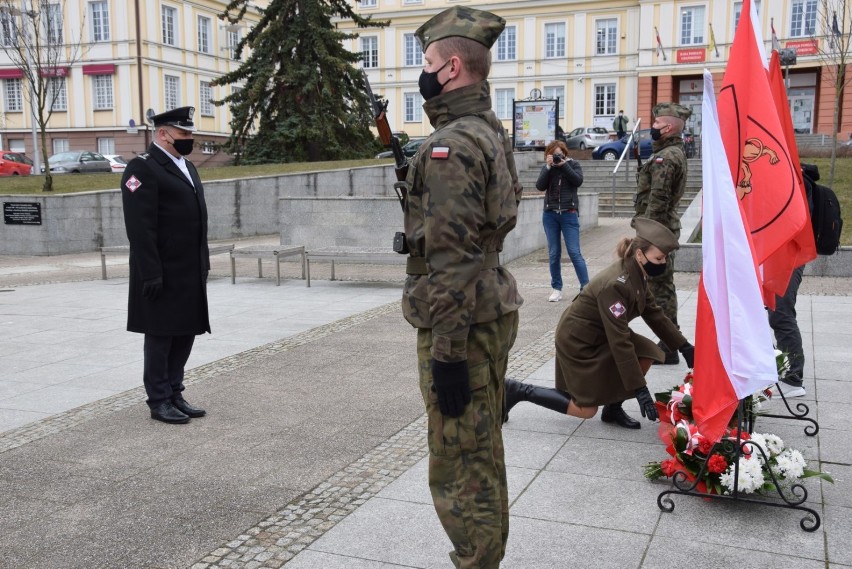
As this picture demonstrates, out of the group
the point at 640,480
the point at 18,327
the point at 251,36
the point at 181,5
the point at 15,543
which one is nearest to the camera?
the point at 15,543

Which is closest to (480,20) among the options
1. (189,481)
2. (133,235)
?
(189,481)

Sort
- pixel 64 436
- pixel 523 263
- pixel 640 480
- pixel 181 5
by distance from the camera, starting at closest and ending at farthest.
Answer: pixel 640 480 → pixel 64 436 → pixel 523 263 → pixel 181 5

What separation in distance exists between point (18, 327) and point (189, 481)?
560 centimetres

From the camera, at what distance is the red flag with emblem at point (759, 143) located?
458cm

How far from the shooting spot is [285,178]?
20.8m

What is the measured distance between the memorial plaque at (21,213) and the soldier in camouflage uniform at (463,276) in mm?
16098

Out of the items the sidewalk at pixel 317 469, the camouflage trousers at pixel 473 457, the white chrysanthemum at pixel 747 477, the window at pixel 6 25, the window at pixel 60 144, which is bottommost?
the sidewalk at pixel 317 469

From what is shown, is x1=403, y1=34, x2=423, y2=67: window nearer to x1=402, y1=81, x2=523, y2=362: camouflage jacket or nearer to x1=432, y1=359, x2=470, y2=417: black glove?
x1=402, y1=81, x2=523, y2=362: camouflage jacket

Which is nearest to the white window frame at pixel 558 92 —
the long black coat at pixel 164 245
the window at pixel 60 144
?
the window at pixel 60 144

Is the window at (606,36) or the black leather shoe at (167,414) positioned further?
the window at (606,36)

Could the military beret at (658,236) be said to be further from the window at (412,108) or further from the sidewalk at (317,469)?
the window at (412,108)

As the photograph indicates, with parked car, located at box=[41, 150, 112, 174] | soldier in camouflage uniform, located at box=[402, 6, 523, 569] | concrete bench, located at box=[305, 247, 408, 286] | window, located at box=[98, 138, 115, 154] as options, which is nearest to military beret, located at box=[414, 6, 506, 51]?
soldier in camouflage uniform, located at box=[402, 6, 523, 569]

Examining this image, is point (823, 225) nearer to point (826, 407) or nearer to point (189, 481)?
point (826, 407)

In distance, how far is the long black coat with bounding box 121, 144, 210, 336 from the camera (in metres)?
5.58
